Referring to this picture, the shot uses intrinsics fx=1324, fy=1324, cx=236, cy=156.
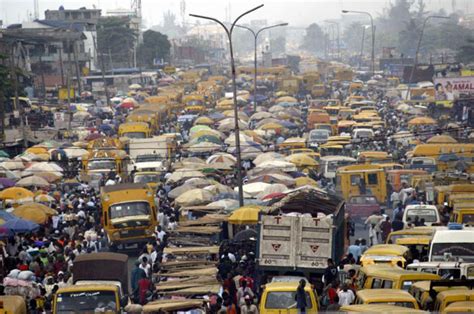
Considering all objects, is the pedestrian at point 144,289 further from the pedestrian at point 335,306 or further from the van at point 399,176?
the van at point 399,176

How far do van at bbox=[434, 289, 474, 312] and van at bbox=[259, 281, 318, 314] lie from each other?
200cm

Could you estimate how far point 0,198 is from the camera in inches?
1244

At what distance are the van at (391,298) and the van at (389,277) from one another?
120 centimetres

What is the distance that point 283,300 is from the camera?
54.1 feet

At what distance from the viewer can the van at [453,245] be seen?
19609mm

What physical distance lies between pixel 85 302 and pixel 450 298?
4.94m

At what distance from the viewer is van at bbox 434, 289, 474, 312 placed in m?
14.3

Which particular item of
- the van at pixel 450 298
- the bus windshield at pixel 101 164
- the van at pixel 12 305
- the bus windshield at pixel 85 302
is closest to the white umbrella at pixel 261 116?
the bus windshield at pixel 101 164

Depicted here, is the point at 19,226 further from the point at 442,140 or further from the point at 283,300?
the point at 442,140

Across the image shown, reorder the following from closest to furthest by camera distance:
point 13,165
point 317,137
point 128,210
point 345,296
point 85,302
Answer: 1. point 85,302
2. point 345,296
3. point 128,210
4. point 13,165
5. point 317,137

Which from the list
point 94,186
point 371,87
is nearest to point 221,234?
point 94,186

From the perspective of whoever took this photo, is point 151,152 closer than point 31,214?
No

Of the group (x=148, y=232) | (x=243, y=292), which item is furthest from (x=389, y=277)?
(x=148, y=232)

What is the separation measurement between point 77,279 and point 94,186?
16180mm
